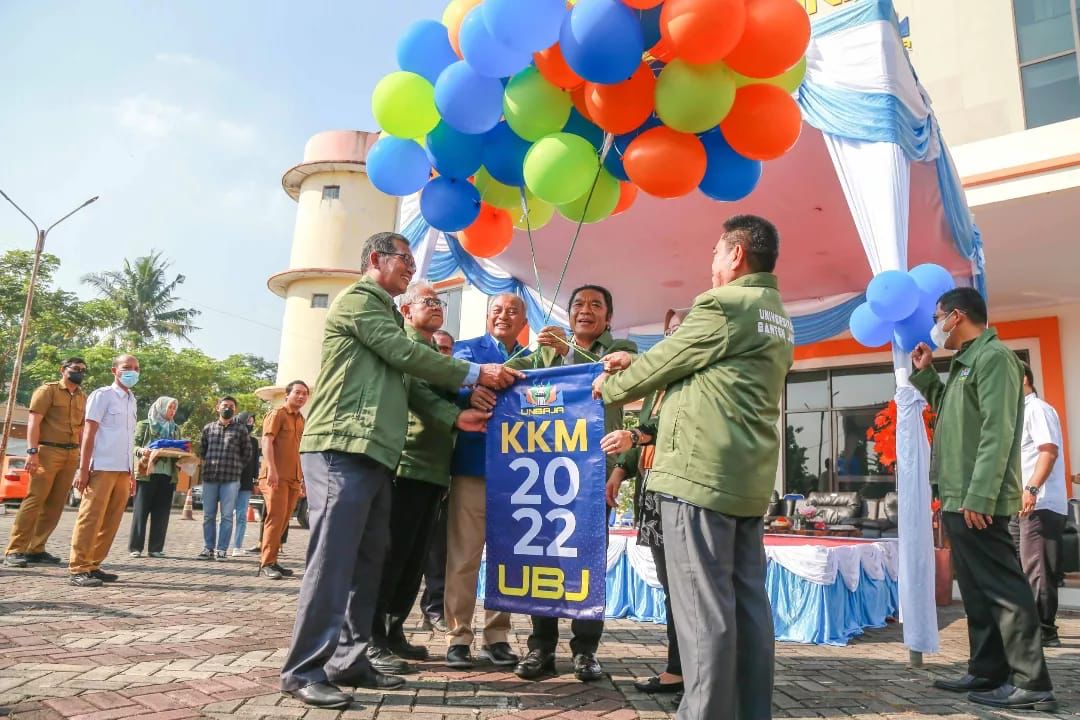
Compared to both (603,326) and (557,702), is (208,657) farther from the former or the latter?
(603,326)

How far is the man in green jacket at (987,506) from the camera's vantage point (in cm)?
325

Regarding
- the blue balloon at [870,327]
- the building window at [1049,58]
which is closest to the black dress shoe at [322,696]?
the blue balloon at [870,327]

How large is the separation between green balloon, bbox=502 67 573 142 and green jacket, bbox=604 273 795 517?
189 centimetres

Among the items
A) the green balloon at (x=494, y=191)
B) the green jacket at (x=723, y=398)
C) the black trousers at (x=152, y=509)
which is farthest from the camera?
the black trousers at (x=152, y=509)

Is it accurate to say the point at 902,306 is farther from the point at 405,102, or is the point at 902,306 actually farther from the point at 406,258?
the point at 405,102

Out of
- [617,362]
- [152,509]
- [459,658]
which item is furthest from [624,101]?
[152,509]

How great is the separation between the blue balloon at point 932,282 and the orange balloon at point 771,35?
5.45 feet

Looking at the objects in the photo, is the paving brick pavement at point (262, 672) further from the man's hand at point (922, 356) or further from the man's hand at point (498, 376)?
the man's hand at point (922, 356)

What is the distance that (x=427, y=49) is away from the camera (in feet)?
13.8

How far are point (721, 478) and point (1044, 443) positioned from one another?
386 cm

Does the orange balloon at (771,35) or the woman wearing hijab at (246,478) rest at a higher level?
the orange balloon at (771,35)

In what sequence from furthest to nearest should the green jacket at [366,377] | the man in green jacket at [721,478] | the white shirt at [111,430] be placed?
the white shirt at [111,430] < the green jacket at [366,377] < the man in green jacket at [721,478]

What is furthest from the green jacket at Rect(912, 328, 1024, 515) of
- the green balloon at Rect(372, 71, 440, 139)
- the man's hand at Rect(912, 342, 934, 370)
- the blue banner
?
the green balloon at Rect(372, 71, 440, 139)

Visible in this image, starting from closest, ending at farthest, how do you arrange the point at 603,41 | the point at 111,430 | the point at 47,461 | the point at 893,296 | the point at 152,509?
the point at 603,41
the point at 893,296
the point at 111,430
the point at 47,461
the point at 152,509
